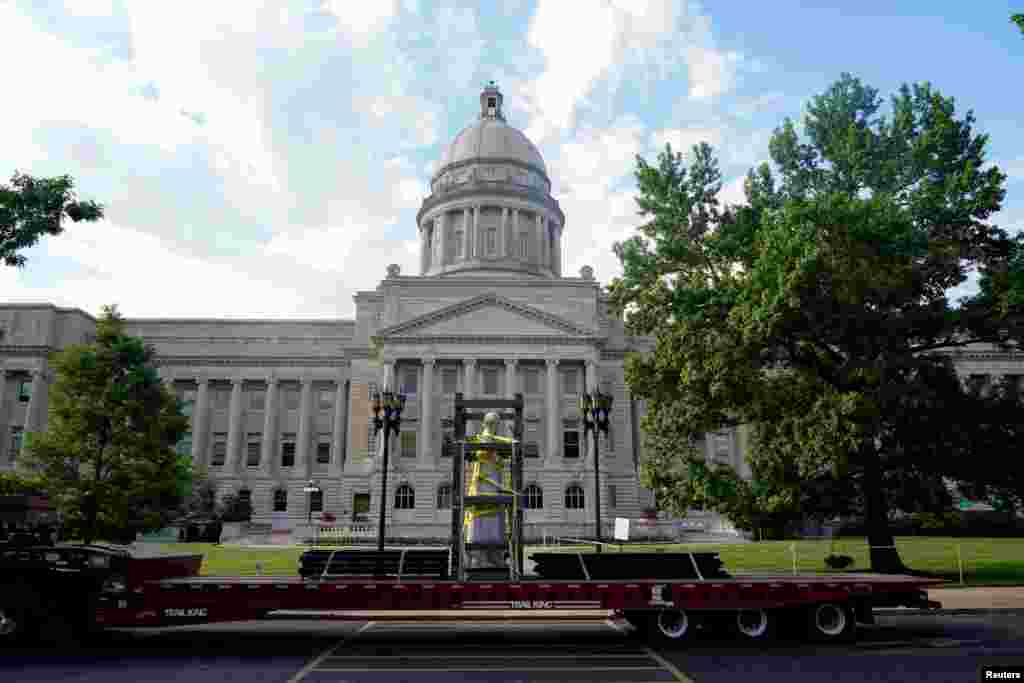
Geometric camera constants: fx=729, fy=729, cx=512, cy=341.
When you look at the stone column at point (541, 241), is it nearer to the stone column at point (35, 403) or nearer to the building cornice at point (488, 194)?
the building cornice at point (488, 194)

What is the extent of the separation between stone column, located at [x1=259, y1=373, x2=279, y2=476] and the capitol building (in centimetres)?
16

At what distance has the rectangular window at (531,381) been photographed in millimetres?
62156

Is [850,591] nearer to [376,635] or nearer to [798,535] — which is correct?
[376,635]

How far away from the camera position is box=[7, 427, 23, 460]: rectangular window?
64238 millimetres

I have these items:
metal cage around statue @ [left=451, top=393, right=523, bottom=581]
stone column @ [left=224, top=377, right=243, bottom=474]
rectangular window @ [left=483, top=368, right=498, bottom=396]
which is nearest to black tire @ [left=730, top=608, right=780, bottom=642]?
metal cage around statue @ [left=451, top=393, right=523, bottom=581]

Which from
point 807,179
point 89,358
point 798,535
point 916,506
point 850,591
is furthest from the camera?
point 798,535

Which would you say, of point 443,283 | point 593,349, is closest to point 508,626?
point 593,349

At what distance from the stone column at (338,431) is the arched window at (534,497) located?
20482 mm

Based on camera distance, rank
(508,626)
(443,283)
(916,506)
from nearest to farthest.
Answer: (508,626)
(916,506)
(443,283)

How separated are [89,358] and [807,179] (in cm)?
3424

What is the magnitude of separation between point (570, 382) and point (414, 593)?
5060 cm

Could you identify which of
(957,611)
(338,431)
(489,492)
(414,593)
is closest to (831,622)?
(957,611)

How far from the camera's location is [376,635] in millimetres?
13797

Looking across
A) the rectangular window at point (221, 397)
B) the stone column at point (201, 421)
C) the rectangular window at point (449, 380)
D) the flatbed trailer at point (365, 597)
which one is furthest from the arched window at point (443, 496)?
the flatbed trailer at point (365, 597)
